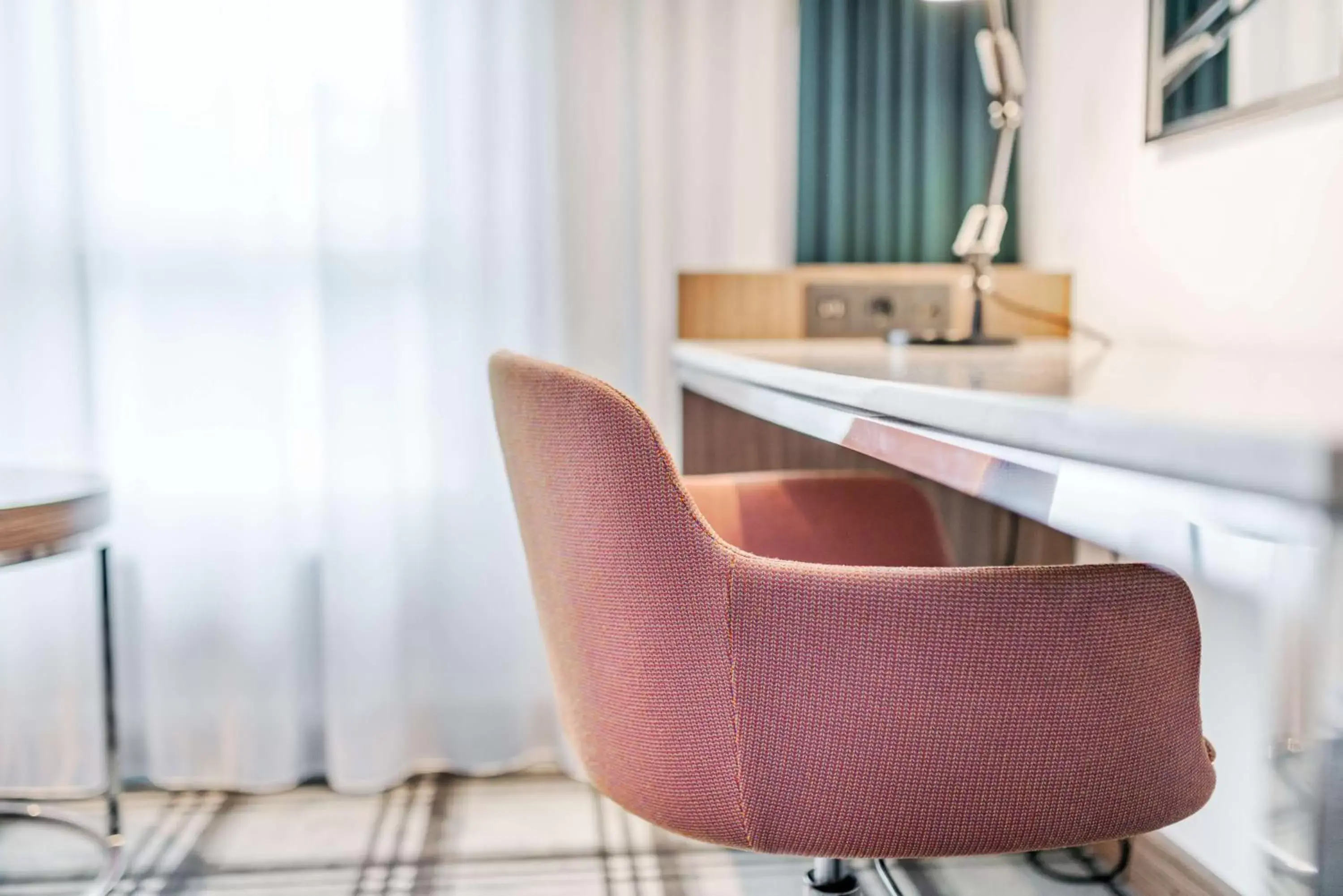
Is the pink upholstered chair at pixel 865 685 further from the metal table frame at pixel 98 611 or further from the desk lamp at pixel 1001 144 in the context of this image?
the desk lamp at pixel 1001 144

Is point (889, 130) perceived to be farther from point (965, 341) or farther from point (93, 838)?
point (93, 838)

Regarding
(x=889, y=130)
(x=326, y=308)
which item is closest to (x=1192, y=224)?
(x=889, y=130)

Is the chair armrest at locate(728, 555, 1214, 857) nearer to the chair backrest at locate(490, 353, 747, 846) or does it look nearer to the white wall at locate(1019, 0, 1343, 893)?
the chair backrest at locate(490, 353, 747, 846)

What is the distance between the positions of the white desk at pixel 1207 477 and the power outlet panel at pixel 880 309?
1.04 meters

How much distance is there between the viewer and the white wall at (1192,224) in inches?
48.4

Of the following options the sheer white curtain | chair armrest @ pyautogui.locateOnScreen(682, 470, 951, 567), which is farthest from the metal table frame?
chair armrest @ pyautogui.locateOnScreen(682, 470, 951, 567)

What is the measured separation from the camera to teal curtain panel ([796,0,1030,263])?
200 cm

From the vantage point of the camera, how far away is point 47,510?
1376 mm

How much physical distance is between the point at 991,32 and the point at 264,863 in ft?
5.58

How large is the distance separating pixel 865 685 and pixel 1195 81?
117 cm

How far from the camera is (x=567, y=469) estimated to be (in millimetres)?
747

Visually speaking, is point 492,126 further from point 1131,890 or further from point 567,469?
point 1131,890

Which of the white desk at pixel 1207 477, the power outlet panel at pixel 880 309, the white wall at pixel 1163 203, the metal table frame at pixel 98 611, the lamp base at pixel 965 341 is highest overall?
the white wall at pixel 1163 203

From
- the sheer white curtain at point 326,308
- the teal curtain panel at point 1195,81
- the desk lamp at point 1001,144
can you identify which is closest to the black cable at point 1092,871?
the desk lamp at point 1001,144
